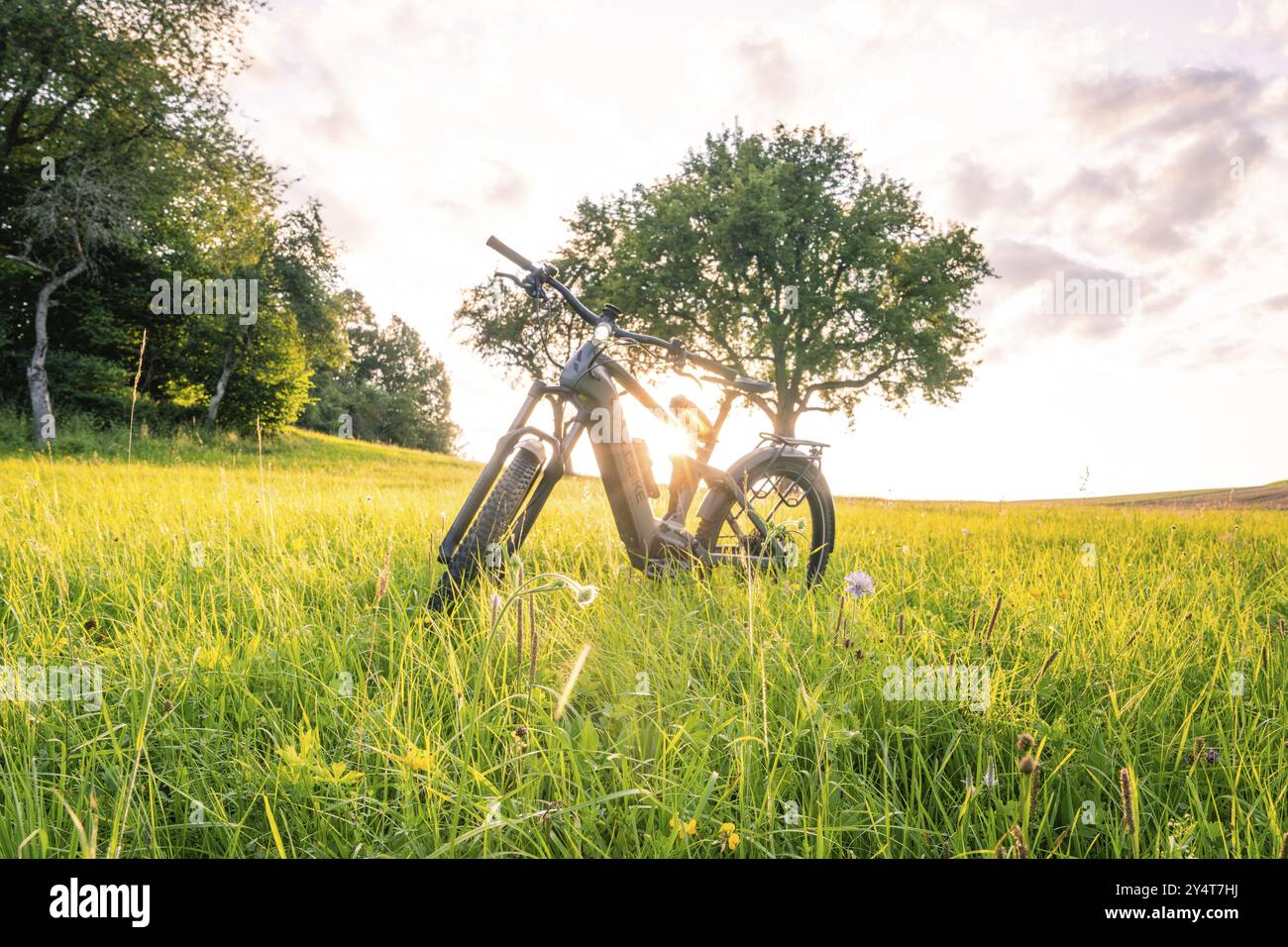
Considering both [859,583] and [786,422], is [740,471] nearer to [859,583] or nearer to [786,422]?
[859,583]

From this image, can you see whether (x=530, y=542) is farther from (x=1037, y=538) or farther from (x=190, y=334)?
(x=190, y=334)

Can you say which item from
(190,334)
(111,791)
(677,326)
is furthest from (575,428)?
(190,334)

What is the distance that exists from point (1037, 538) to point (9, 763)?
7.12m

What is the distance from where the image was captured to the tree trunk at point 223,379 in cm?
2534

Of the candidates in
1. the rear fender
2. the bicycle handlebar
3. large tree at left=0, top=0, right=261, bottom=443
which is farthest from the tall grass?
large tree at left=0, top=0, right=261, bottom=443

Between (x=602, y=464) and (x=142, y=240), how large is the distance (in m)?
26.0

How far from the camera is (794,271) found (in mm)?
23781

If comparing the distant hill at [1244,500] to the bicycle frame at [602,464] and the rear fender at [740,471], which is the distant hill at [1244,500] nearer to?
the rear fender at [740,471]

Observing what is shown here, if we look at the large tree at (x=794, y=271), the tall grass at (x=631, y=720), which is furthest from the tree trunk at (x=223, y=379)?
the tall grass at (x=631, y=720)

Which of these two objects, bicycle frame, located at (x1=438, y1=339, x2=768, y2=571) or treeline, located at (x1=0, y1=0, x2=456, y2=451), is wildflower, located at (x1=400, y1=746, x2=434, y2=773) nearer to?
bicycle frame, located at (x1=438, y1=339, x2=768, y2=571)

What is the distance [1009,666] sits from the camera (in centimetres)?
248

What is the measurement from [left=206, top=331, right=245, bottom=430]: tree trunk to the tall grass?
25747 mm

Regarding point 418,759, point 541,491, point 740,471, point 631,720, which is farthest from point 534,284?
point 418,759

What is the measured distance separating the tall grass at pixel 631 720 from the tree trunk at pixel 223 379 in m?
25.7
